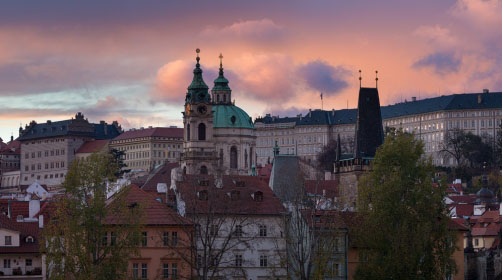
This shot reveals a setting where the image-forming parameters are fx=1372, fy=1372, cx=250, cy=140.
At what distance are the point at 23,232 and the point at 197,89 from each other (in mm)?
90195

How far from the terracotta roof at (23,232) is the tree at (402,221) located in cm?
1885

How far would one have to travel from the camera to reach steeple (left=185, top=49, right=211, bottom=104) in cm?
16875

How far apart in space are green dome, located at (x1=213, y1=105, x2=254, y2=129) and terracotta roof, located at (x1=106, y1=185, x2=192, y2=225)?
9365cm

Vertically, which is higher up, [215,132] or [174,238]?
[215,132]

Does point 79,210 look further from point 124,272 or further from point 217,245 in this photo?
point 217,245

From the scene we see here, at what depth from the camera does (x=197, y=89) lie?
16950 cm

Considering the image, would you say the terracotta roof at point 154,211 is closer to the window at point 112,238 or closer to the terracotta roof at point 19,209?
the window at point 112,238

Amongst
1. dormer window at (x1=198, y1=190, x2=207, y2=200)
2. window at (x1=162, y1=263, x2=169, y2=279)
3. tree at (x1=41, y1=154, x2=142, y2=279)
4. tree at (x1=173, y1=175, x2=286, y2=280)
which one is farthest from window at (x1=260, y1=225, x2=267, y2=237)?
tree at (x1=41, y1=154, x2=142, y2=279)

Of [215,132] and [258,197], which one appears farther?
[215,132]

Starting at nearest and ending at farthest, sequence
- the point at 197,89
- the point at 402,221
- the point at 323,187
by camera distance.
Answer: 1. the point at 402,221
2. the point at 323,187
3. the point at 197,89

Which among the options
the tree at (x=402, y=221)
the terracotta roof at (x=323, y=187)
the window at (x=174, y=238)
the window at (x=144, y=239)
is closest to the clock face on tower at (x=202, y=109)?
the terracotta roof at (x=323, y=187)

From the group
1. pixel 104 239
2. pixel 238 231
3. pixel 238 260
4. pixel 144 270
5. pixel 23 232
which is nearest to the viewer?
pixel 104 239

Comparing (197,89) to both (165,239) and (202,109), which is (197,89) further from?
(165,239)

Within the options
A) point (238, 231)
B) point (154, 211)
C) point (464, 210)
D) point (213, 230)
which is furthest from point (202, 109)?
point (154, 211)
